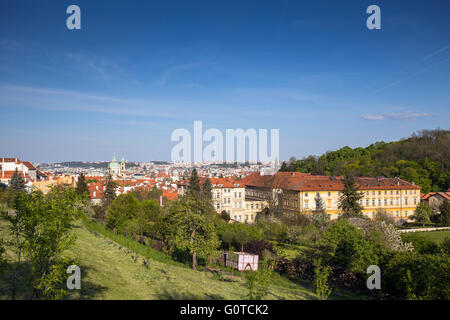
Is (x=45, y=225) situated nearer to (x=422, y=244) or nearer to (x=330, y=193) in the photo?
(x=422, y=244)

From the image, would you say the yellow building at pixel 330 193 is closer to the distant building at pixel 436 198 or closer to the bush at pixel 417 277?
the distant building at pixel 436 198

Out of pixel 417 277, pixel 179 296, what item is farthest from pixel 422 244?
pixel 179 296

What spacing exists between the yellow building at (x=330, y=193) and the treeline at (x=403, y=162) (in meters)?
11.6

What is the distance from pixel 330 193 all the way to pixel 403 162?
3026 centimetres

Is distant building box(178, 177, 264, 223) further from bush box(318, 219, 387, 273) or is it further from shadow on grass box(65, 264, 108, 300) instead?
shadow on grass box(65, 264, 108, 300)

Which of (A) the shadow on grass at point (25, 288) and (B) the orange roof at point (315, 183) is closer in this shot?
(A) the shadow on grass at point (25, 288)

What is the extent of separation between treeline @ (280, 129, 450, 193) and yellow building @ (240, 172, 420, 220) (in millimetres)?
11600

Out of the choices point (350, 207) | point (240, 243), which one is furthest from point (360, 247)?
point (350, 207)

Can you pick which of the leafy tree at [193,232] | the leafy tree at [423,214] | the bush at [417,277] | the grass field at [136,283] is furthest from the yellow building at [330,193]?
the grass field at [136,283]

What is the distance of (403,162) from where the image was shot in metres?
75.4

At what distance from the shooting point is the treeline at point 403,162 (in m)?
70.8

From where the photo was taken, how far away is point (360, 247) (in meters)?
19.4
